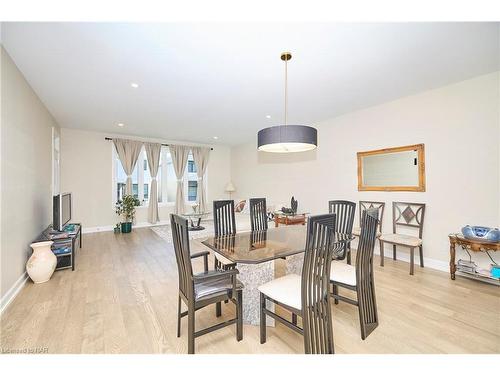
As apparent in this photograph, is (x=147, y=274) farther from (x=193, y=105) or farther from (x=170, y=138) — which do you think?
(x=170, y=138)

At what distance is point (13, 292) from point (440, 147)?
566 centimetres

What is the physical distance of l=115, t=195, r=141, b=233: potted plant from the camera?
571cm

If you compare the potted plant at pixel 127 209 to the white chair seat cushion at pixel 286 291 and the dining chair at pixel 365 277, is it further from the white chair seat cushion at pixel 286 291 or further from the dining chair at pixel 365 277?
the dining chair at pixel 365 277

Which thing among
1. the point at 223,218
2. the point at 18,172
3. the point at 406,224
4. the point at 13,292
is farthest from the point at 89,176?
the point at 406,224

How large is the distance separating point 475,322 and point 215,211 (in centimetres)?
273

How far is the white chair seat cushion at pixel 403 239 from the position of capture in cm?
307

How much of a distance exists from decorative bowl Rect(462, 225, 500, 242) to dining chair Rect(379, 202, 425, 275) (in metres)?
0.54

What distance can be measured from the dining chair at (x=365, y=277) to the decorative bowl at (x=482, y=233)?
1.75 meters

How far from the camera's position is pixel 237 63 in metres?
2.50

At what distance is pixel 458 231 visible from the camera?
3.05 meters

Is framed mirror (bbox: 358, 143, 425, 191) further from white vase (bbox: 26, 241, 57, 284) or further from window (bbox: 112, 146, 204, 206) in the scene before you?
window (bbox: 112, 146, 204, 206)

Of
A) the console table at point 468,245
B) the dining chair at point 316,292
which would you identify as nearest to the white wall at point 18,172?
the dining chair at point 316,292

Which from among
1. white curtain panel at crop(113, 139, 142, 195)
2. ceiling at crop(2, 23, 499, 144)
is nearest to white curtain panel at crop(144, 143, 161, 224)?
white curtain panel at crop(113, 139, 142, 195)

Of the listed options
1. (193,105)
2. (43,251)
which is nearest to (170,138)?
(193,105)
